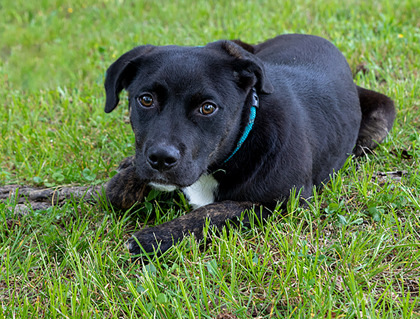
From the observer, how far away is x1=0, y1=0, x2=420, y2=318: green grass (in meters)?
2.75

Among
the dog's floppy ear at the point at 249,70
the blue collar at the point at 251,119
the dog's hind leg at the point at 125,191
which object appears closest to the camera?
the dog's floppy ear at the point at 249,70

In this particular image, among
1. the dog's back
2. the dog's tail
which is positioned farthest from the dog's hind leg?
the dog's tail

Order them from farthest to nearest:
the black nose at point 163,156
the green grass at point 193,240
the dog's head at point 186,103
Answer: the dog's head at point 186,103
the black nose at point 163,156
the green grass at point 193,240

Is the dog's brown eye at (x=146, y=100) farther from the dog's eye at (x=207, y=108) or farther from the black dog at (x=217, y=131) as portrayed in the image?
the dog's eye at (x=207, y=108)

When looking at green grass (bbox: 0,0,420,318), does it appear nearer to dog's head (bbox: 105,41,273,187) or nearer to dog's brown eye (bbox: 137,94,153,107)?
dog's head (bbox: 105,41,273,187)

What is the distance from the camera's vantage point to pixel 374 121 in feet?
15.9

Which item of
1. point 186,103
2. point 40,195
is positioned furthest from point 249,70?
point 40,195

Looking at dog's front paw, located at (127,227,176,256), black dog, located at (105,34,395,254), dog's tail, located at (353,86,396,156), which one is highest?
black dog, located at (105,34,395,254)

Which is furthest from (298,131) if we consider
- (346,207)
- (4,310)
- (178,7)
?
(178,7)

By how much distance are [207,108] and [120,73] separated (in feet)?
2.47

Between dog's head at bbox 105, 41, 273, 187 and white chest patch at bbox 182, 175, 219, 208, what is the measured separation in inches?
6.9

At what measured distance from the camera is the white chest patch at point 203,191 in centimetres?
379

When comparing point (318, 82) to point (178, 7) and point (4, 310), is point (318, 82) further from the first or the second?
point (178, 7)

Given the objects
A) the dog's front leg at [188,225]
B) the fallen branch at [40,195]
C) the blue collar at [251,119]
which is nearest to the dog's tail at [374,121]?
the blue collar at [251,119]
